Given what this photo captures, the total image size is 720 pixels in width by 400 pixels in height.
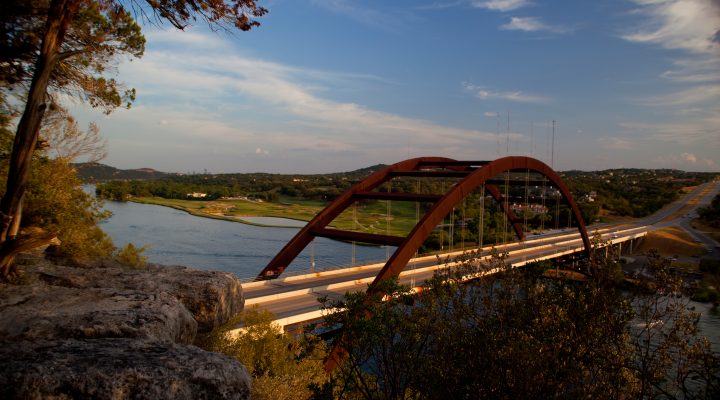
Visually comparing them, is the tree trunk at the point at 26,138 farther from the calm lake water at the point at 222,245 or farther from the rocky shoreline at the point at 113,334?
the calm lake water at the point at 222,245

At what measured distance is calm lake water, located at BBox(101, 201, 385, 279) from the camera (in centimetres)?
3769

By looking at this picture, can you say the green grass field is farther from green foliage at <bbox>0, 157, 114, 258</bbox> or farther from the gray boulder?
the gray boulder

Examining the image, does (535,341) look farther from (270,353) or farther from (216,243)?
(216,243)

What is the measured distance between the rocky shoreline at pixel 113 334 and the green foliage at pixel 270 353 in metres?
0.63

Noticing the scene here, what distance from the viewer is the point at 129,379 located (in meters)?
3.99

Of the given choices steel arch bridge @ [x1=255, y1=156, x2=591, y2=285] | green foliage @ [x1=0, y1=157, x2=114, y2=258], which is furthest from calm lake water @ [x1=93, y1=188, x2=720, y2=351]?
green foliage @ [x1=0, y1=157, x2=114, y2=258]

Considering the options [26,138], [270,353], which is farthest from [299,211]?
[26,138]

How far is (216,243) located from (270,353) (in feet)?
129

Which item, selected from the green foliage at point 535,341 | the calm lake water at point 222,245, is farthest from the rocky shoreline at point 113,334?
the calm lake water at point 222,245

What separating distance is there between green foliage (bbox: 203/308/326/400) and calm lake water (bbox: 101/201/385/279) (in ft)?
60.6

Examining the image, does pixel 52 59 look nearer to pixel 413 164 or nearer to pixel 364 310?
pixel 364 310

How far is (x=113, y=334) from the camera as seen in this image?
5.71 meters

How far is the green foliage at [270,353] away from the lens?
29.3 ft

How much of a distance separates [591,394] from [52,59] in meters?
9.95
